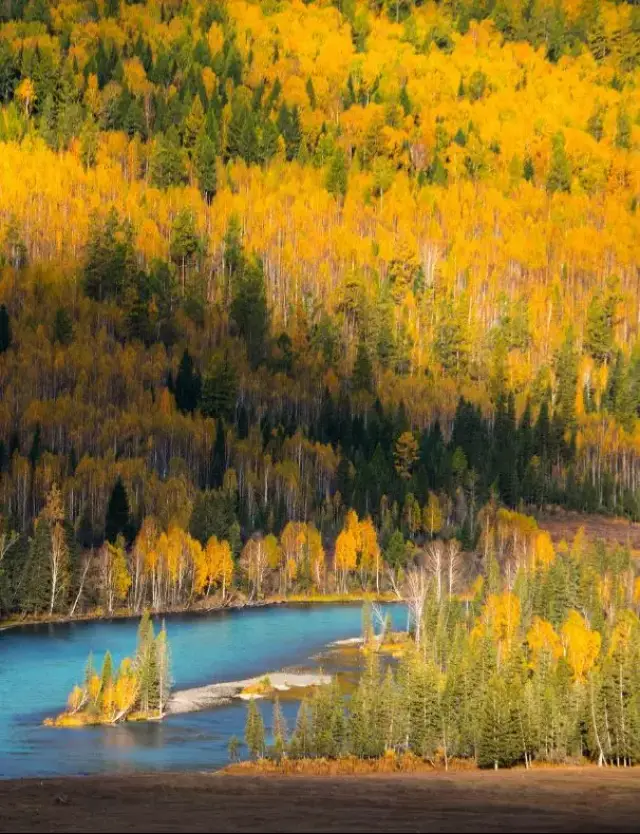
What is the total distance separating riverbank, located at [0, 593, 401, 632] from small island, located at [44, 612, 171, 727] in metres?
36.3

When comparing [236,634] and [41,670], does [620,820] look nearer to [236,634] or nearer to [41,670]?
[41,670]

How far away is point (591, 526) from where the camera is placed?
170 metres

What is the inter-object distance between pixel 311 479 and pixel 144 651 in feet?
292

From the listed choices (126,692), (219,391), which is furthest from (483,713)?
(219,391)

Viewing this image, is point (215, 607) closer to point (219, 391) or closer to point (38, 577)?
point (38, 577)

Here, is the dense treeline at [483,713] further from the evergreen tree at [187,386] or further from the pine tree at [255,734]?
the evergreen tree at [187,386]

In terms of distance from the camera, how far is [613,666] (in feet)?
222

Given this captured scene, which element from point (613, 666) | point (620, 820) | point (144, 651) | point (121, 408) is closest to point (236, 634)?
point (144, 651)

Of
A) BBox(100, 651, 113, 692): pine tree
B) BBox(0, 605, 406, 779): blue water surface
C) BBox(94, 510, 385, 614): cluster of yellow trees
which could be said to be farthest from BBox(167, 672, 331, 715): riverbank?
BBox(94, 510, 385, 614): cluster of yellow trees

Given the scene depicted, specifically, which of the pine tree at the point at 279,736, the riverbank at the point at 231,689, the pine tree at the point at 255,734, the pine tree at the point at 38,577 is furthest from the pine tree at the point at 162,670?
the pine tree at the point at 38,577

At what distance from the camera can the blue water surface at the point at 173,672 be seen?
226 ft

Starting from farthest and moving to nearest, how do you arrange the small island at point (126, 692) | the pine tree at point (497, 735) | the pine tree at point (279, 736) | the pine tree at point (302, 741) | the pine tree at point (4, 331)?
1. the pine tree at point (4, 331)
2. the small island at point (126, 692)
3. the pine tree at point (302, 741)
4. the pine tree at point (279, 736)
5. the pine tree at point (497, 735)

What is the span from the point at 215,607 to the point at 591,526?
53.1 m

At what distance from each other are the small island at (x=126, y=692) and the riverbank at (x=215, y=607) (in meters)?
36.3
